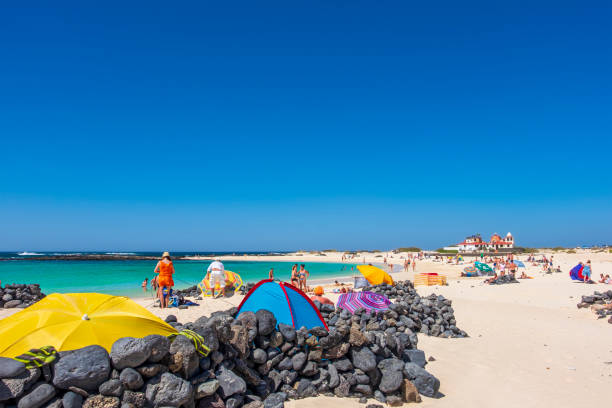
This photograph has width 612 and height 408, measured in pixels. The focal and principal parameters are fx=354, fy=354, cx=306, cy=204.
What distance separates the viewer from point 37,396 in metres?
3.58

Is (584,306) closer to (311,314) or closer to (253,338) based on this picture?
(311,314)

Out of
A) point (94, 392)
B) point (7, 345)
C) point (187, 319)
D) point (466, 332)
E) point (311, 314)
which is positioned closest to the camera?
point (94, 392)

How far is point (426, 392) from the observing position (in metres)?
6.42

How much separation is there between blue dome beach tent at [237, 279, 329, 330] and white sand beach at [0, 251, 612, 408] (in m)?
1.56

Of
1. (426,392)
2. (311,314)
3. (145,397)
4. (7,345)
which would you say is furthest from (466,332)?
(7,345)

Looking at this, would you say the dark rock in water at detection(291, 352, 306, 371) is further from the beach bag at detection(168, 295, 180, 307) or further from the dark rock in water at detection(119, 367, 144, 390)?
the beach bag at detection(168, 295, 180, 307)

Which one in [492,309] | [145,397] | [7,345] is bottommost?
[492,309]

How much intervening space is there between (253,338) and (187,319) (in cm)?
783

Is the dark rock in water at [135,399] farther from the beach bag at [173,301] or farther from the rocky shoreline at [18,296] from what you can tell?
the rocky shoreline at [18,296]

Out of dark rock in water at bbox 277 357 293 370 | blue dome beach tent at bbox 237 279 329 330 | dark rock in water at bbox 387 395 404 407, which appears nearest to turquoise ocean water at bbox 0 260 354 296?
blue dome beach tent at bbox 237 279 329 330

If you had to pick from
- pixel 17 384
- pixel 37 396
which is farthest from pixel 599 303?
pixel 17 384

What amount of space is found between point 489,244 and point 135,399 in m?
95.7

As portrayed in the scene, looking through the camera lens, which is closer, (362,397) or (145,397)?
(145,397)

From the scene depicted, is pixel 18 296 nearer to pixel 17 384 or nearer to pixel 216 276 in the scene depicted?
pixel 216 276
